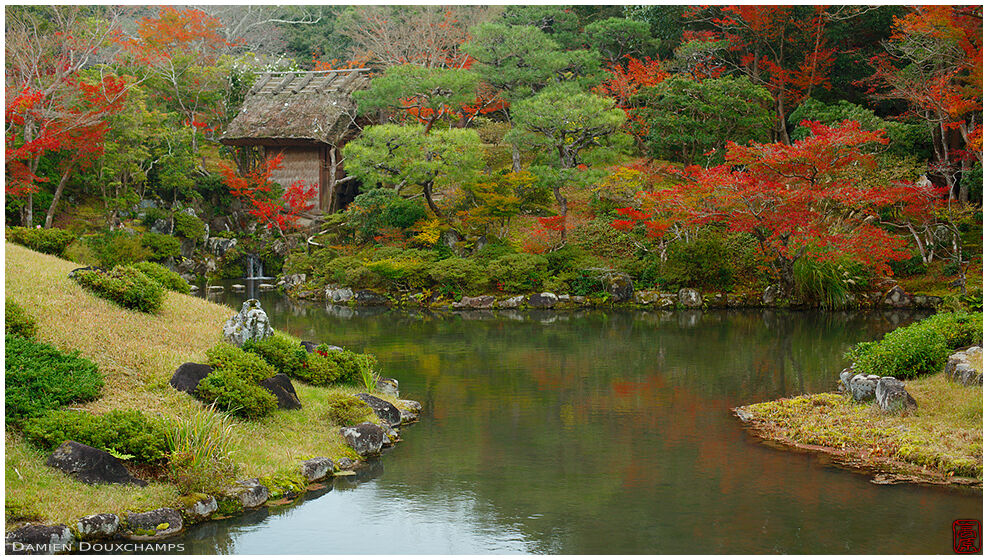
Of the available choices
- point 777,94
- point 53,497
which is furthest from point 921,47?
point 53,497

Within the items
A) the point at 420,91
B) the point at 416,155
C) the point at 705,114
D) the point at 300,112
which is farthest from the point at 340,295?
the point at 705,114

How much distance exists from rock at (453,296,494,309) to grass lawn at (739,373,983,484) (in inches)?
428

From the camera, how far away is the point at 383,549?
598 centimetres

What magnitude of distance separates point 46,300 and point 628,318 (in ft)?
39.3

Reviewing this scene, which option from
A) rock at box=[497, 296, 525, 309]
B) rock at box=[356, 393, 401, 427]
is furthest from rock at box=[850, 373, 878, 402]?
rock at box=[497, 296, 525, 309]

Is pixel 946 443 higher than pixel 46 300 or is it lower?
lower

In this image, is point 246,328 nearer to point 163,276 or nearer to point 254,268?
point 163,276

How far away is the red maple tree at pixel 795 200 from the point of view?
58.0 ft

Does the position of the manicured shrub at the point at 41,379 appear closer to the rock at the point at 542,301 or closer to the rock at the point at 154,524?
the rock at the point at 154,524

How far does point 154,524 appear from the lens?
242 inches

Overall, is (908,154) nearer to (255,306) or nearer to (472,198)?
(472,198)

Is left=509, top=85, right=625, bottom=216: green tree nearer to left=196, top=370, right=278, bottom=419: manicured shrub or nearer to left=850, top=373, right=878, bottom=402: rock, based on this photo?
left=850, top=373, right=878, bottom=402: rock

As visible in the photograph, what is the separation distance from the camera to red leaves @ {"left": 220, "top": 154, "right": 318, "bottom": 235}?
25547 millimetres

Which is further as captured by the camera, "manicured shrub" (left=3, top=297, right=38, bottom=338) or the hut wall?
the hut wall
